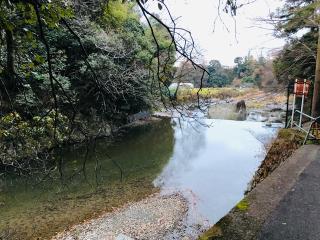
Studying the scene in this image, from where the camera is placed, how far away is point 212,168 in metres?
12.4

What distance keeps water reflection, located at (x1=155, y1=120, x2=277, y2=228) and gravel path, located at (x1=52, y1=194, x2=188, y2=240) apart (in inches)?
20.6

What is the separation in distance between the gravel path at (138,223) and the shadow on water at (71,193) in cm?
38

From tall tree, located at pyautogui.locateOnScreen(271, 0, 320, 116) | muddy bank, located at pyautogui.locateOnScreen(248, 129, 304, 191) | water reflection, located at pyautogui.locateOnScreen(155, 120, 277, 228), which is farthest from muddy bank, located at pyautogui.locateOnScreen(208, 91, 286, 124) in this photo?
muddy bank, located at pyautogui.locateOnScreen(248, 129, 304, 191)

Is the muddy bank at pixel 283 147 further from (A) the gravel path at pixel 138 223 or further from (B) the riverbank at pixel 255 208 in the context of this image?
(A) the gravel path at pixel 138 223

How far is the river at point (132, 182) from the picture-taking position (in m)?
7.86

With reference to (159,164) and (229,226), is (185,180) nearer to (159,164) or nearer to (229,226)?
(159,164)

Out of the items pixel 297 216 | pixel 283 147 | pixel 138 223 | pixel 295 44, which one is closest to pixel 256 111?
pixel 295 44

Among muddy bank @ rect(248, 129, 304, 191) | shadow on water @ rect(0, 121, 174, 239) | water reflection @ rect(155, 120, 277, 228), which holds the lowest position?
water reflection @ rect(155, 120, 277, 228)

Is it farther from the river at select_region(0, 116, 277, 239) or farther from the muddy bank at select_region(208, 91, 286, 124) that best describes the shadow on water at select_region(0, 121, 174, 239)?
the muddy bank at select_region(208, 91, 286, 124)

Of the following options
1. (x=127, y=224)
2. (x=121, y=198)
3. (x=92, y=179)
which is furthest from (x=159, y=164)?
(x=127, y=224)

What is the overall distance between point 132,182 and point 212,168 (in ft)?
11.7

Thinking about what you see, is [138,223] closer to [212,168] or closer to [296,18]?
[212,168]

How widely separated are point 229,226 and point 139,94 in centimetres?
1242

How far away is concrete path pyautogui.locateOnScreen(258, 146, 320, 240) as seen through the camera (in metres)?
2.56
